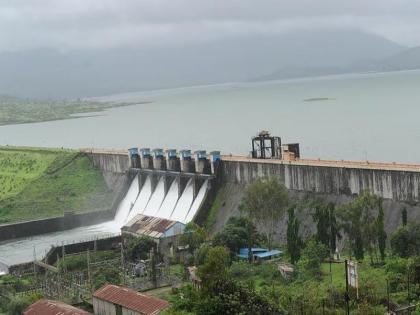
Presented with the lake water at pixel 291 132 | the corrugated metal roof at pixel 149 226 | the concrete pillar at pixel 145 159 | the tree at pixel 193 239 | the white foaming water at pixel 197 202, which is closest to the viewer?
the tree at pixel 193 239

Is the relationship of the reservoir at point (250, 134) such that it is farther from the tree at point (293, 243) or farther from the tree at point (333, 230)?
the tree at point (333, 230)

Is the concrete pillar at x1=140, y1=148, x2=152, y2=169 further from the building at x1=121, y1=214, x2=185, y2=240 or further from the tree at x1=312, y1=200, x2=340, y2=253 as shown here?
the tree at x1=312, y1=200, x2=340, y2=253

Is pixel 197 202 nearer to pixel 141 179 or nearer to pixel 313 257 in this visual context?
pixel 141 179

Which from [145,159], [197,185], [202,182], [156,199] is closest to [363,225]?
[202,182]

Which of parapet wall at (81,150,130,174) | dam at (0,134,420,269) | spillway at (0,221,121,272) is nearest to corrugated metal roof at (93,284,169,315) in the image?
dam at (0,134,420,269)

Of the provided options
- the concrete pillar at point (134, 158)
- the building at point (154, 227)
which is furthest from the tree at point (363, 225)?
the concrete pillar at point (134, 158)

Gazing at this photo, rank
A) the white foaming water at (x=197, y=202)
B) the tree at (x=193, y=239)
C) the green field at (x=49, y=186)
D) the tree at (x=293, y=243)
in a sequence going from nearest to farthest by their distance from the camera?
the tree at (x=293, y=243)
the tree at (x=193, y=239)
the white foaming water at (x=197, y=202)
the green field at (x=49, y=186)

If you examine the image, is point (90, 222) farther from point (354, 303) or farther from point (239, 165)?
point (354, 303)
